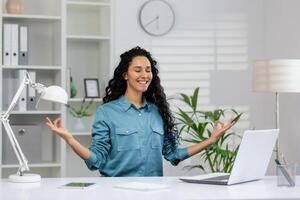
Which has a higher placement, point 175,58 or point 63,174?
point 175,58

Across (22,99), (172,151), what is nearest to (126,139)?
(172,151)

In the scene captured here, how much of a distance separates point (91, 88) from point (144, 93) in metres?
1.25

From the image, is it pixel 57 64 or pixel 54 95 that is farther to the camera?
→ pixel 57 64

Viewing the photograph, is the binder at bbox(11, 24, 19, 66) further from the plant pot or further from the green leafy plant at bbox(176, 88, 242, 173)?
the green leafy plant at bbox(176, 88, 242, 173)

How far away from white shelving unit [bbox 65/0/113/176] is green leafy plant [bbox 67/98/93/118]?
0.12ft

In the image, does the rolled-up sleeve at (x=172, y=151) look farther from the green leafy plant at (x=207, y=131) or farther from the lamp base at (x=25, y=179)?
the lamp base at (x=25, y=179)

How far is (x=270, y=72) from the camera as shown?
4316 mm

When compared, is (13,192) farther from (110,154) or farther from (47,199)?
(110,154)

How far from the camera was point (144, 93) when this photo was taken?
3.76 metres

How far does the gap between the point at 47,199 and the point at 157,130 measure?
1290 mm

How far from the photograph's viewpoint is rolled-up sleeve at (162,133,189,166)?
3652mm

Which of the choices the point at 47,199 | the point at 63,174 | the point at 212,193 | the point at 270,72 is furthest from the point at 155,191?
the point at 63,174

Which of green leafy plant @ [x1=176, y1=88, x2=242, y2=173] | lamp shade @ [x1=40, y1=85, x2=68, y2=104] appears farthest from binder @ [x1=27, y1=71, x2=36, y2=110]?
lamp shade @ [x1=40, y1=85, x2=68, y2=104]

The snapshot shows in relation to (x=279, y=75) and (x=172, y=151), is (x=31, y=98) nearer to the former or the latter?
(x=172, y=151)
